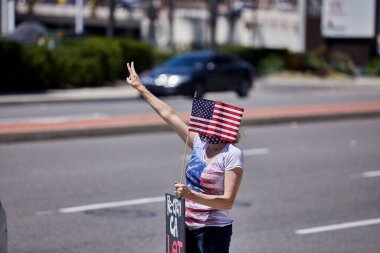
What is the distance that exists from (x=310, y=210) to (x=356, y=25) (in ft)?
134

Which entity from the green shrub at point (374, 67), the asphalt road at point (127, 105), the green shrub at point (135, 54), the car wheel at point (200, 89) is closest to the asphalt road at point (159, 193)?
the asphalt road at point (127, 105)

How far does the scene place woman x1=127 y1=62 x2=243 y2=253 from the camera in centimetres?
599

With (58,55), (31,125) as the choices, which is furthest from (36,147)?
(58,55)

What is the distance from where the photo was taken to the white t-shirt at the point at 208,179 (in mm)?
6008

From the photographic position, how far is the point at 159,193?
42.0ft

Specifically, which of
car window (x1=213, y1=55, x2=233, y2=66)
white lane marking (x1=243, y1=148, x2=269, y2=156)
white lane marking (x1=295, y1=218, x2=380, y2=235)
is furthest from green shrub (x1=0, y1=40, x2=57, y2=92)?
white lane marking (x1=295, y1=218, x2=380, y2=235)

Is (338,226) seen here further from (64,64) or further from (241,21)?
(241,21)

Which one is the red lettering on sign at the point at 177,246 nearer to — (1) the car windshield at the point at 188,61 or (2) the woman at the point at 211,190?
(2) the woman at the point at 211,190

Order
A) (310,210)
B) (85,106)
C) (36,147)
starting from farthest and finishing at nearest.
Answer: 1. (85,106)
2. (36,147)
3. (310,210)

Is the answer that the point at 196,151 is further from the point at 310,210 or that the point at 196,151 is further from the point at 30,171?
the point at 30,171

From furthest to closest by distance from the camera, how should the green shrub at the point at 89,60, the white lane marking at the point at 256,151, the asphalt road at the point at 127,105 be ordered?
1. the green shrub at the point at 89,60
2. the asphalt road at the point at 127,105
3. the white lane marking at the point at 256,151

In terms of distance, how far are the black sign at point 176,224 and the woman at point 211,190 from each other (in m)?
0.14

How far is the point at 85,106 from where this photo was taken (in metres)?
28.0

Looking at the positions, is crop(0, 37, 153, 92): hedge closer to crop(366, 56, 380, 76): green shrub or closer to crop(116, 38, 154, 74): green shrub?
crop(116, 38, 154, 74): green shrub
